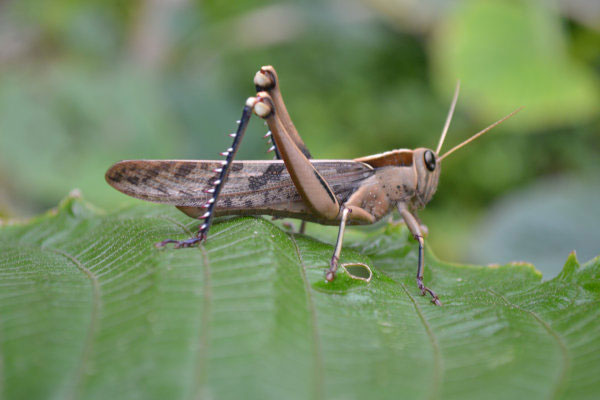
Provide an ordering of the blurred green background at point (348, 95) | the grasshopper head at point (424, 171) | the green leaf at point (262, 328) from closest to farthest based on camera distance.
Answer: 1. the green leaf at point (262, 328)
2. the grasshopper head at point (424, 171)
3. the blurred green background at point (348, 95)

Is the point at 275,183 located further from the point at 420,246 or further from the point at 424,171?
the point at 424,171

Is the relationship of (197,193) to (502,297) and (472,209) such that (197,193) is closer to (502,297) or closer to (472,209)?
(502,297)

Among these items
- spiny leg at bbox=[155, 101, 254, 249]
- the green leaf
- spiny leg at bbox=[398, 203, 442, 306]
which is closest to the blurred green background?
spiny leg at bbox=[398, 203, 442, 306]

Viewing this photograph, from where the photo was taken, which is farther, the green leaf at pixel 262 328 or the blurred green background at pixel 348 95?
the blurred green background at pixel 348 95

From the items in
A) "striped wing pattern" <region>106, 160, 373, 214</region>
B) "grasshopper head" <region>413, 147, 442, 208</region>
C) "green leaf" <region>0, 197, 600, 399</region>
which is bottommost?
"green leaf" <region>0, 197, 600, 399</region>

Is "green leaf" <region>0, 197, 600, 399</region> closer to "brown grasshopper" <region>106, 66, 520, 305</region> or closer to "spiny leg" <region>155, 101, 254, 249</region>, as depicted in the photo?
"spiny leg" <region>155, 101, 254, 249</region>

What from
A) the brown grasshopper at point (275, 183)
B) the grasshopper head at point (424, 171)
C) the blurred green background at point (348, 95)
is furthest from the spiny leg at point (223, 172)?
the blurred green background at point (348, 95)

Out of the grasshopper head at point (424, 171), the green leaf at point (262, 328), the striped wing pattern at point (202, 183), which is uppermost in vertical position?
the grasshopper head at point (424, 171)

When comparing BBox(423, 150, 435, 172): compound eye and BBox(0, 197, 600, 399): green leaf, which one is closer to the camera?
BBox(0, 197, 600, 399): green leaf

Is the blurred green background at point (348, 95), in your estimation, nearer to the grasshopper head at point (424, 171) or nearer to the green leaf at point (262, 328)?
the grasshopper head at point (424, 171)
